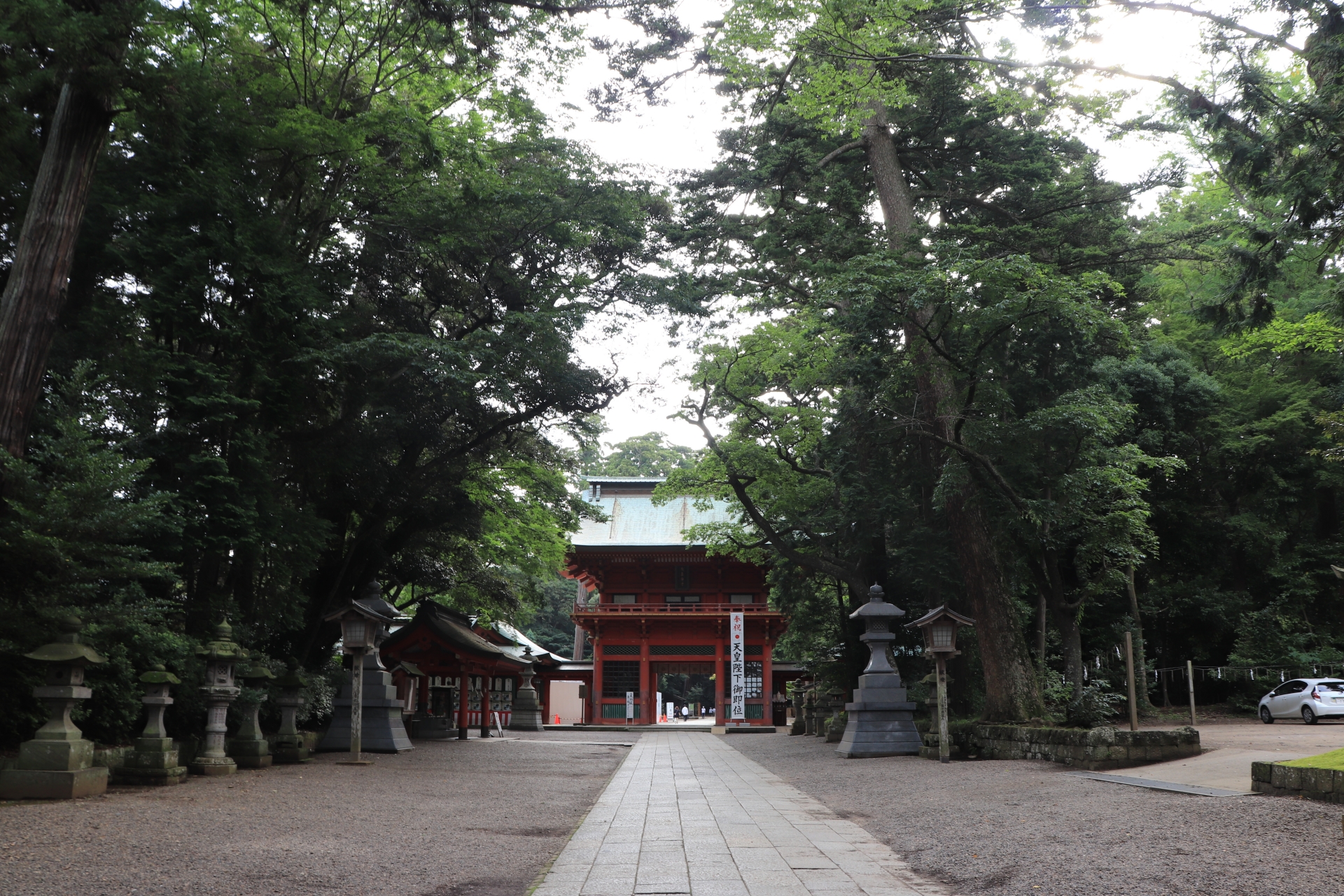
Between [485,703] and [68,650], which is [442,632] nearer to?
[485,703]

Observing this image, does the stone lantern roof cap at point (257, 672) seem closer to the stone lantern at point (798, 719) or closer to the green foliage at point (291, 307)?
the green foliage at point (291, 307)

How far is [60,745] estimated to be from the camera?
6949mm

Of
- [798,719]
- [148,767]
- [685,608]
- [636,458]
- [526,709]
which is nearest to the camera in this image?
[148,767]

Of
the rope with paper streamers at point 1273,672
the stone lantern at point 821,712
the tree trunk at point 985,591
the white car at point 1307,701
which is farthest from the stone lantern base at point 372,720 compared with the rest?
the rope with paper streamers at point 1273,672

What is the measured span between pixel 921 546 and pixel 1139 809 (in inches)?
312

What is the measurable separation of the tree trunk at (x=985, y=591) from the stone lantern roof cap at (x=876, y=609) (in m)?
1.18

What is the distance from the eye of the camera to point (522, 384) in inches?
519

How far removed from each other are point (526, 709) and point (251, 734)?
49.7 feet

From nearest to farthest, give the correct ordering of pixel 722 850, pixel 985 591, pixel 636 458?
pixel 722 850 → pixel 985 591 → pixel 636 458

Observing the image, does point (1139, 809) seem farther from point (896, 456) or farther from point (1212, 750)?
point (896, 456)

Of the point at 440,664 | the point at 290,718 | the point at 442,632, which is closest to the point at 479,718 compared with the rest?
the point at 440,664

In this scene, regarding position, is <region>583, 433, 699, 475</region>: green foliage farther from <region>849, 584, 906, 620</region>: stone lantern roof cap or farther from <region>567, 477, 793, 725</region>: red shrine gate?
<region>849, 584, 906, 620</region>: stone lantern roof cap

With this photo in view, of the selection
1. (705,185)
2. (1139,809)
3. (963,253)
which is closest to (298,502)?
(705,185)

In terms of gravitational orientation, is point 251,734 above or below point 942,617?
below
